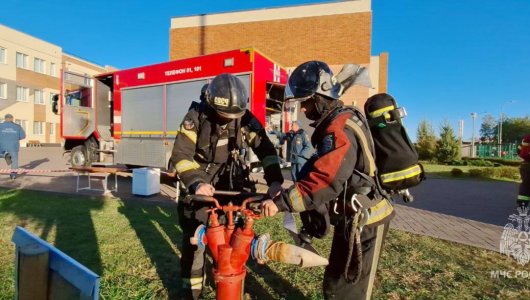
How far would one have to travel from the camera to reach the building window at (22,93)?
107 feet

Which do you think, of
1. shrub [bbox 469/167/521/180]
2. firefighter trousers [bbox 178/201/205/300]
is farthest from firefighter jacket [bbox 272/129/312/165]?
shrub [bbox 469/167/521/180]

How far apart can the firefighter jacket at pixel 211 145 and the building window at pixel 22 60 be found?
3962cm

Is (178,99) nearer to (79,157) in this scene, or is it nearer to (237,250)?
(79,157)

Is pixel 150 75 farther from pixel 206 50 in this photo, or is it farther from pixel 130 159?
pixel 206 50

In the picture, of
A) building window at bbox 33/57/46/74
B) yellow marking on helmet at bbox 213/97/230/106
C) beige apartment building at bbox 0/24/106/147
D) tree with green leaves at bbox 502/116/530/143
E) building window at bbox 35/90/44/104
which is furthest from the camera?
tree with green leaves at bbox 502/116/530/143

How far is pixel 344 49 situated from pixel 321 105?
23.9 metres

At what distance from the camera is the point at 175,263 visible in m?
3.72

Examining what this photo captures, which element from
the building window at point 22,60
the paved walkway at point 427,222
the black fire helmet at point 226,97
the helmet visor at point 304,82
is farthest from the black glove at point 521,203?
the building window at point 22,60

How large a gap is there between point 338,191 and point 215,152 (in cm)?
127

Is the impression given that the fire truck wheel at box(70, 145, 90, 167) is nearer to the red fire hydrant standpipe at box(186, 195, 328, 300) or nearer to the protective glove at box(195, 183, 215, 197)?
the protective glove at box(195, 183, 215, 197)

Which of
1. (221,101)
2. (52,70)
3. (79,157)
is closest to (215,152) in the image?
(221,101)

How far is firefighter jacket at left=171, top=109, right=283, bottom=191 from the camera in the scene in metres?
2.50

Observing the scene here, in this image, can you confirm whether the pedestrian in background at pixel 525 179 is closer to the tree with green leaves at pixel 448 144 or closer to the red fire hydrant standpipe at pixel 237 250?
the red fire hydrant standpipe at pixel 237 250

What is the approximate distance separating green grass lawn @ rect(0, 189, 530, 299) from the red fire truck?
3.23 metres
